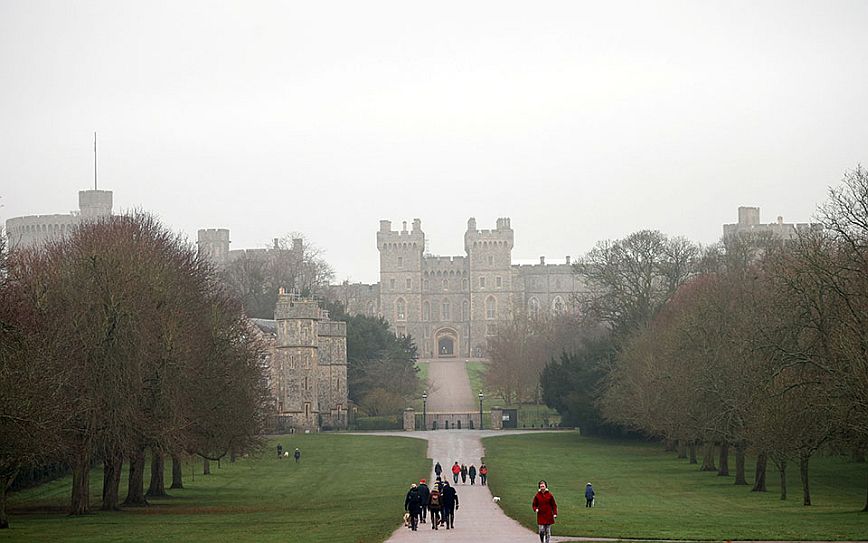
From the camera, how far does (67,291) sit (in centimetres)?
3291

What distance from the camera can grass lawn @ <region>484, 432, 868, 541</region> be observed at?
25734 mm

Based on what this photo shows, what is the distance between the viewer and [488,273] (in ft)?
454

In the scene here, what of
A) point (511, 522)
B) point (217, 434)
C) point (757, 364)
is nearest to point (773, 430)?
point (757, 364)

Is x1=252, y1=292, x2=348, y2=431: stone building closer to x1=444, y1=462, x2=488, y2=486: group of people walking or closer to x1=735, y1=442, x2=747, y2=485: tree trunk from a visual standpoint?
x1=444, y1=462, x2=488, y2=486: group of people walking

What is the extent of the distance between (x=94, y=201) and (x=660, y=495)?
104667 millimetres

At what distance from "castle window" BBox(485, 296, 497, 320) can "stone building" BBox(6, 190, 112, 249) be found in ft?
118

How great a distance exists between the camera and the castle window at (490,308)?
137000 millimetres

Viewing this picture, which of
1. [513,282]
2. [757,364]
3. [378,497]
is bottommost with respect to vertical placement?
[378,497]

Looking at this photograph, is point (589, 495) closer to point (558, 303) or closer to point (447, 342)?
point (447, 342)

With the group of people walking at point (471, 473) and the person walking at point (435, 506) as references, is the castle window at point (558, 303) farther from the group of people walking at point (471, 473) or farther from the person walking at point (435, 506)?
the person walking at point (435, 506)

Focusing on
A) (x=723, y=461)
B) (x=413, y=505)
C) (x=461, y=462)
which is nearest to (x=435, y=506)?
(x=413, y=505)

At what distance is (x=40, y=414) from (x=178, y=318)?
923cm

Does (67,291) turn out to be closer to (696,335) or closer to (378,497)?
(378,497)

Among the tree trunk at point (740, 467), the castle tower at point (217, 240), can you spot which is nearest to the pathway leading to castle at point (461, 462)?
the tree trunk at point (740, 467)
